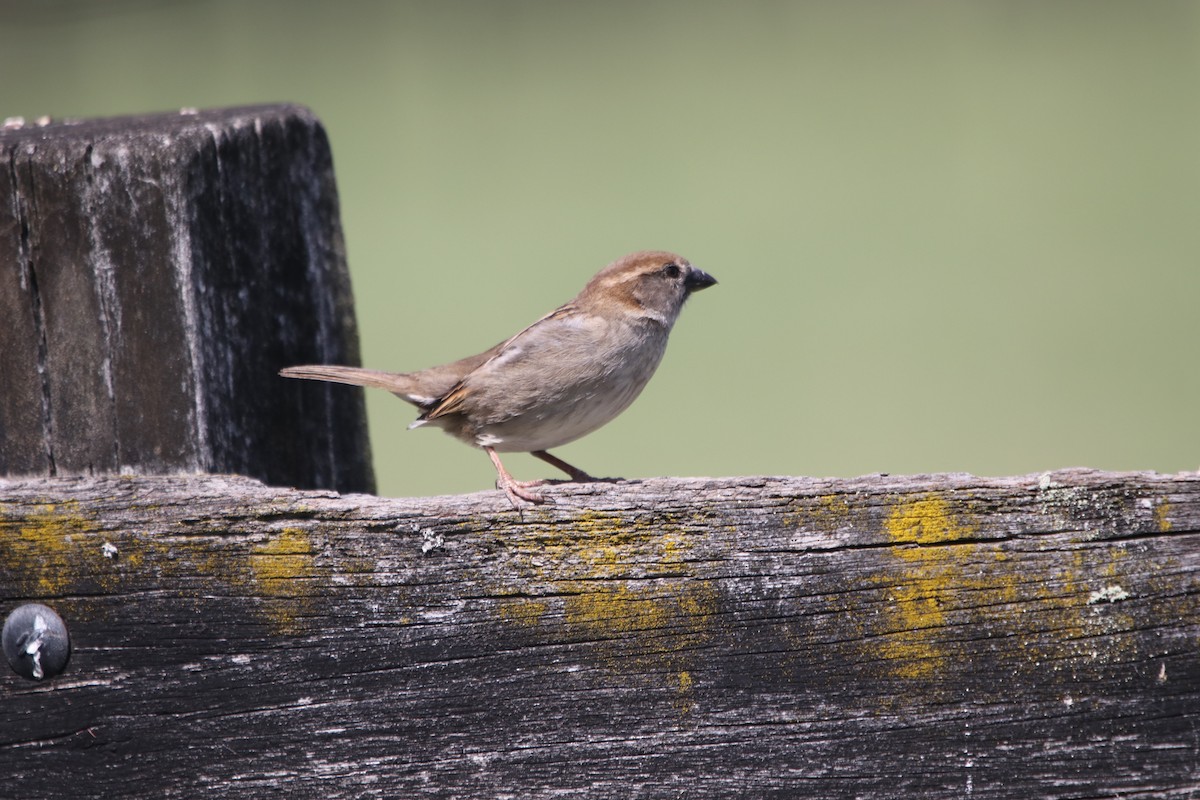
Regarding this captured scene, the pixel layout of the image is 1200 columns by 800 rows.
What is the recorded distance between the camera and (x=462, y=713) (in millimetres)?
1643

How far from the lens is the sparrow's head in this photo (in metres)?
3.45

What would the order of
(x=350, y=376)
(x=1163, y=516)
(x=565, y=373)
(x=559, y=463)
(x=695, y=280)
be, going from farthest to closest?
(x=695, y=280)
(x=559, y=463)
(x=565, y=373)
(x=350, y=376)
(x=1163, y=516)

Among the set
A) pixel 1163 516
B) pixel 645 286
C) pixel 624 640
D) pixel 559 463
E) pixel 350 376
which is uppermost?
pixel 645 286

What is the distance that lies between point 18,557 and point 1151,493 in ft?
4.94

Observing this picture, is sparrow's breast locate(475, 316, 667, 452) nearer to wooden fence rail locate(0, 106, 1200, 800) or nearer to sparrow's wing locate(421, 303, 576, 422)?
sparrow's wing locate(421, 303, 576, 422)

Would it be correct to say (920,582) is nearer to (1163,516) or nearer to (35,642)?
(1163,516)

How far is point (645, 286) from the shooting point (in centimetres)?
355

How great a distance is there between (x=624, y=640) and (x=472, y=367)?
202cm

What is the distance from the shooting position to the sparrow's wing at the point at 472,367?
11.0ft

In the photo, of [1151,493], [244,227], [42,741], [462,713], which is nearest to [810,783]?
[462,713]

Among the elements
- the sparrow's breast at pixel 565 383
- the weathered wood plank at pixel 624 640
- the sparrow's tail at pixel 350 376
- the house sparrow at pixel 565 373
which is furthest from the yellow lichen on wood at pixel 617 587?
the sparrow's breast at pixel 565 383

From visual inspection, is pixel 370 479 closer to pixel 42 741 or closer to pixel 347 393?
pixel 347 393

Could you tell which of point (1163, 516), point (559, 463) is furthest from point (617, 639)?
point (559, 463)

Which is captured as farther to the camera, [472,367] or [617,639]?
[472,367]
